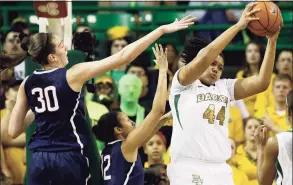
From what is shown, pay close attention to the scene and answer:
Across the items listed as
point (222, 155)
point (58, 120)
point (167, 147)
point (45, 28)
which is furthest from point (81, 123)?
point (167, 147)

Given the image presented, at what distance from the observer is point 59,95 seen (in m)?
6.20

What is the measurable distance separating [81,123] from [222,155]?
3.72 feet

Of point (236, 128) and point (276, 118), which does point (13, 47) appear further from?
point (276, 118)

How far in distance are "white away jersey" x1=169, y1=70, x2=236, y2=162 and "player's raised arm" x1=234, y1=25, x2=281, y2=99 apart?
0.20 m

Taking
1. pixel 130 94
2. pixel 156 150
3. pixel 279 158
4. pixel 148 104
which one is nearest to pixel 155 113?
pixel 279 158

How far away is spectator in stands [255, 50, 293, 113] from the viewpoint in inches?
385

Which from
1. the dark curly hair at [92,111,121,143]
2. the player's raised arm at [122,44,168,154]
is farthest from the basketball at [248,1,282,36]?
the dark curly hair at [92,111,121,143]

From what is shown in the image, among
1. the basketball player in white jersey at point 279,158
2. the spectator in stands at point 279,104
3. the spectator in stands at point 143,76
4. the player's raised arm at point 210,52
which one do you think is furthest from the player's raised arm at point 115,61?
the spectator in stands at point 143,76

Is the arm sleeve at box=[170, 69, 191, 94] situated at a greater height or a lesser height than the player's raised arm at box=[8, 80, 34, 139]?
greater

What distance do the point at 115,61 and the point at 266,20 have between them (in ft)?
3.86

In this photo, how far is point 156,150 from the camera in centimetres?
848

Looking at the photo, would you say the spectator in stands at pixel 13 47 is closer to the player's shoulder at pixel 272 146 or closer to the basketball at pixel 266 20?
the basketball at pixel 266 20

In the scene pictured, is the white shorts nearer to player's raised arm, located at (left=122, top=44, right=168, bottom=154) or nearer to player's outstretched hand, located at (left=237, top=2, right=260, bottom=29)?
player's raised arm, located at (left=122, top=44, right=168, bottom=154)

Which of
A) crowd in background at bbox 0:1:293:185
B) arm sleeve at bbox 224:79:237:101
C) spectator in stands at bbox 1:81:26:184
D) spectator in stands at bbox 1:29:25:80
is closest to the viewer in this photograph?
arm sleeve at bbox 224:79:237:101
